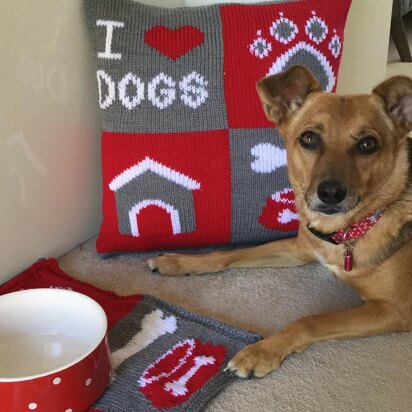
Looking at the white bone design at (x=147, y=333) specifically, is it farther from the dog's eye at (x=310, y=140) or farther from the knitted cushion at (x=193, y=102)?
the dog's eye at (x=310, y=140)

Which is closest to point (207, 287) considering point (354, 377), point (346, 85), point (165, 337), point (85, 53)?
point (165, 337)

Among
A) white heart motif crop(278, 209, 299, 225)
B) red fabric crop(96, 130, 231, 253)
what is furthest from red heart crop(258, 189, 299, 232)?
red fabric crop(96, 130, 231, 253)

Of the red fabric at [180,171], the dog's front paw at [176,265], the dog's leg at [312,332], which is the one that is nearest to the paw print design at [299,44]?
the red fabric at [180,171]

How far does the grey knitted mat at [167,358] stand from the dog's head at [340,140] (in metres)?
0.40

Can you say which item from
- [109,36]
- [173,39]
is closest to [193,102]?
[173,39]

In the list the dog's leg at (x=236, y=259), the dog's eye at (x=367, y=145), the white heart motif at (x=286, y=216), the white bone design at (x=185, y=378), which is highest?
the dog's eye at (x=367, y=145)

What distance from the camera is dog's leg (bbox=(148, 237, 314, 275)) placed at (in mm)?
1672

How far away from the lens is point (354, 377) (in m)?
1.30

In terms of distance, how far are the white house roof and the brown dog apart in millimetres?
300

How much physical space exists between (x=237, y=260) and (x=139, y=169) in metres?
0.39

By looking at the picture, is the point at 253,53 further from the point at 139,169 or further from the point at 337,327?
the point at 337,327

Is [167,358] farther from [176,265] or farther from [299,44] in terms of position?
[299,44]

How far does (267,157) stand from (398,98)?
0.40 meters

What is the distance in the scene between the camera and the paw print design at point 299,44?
1.62 metres
